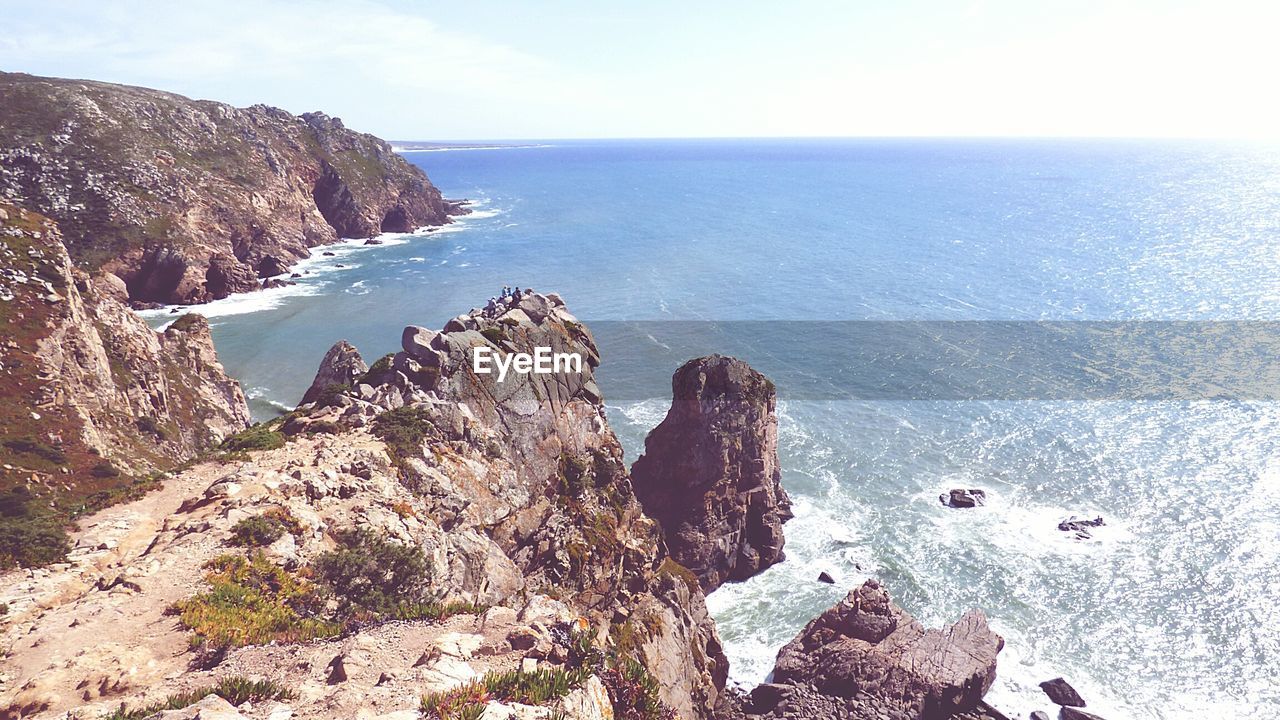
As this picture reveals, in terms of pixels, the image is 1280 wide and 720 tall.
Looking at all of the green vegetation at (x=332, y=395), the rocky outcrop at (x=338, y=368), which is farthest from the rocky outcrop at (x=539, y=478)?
the rocky outcrop at (x=338, y=368)

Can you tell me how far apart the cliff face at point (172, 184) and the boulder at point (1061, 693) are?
390 ft

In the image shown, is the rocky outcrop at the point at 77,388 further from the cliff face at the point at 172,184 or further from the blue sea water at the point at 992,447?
the cliff face at the point at 172,184

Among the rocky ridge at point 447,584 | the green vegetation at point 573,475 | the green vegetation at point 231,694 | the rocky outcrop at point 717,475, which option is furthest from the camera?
the rocky outcrop at point 717,475

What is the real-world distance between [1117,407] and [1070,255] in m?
77.5

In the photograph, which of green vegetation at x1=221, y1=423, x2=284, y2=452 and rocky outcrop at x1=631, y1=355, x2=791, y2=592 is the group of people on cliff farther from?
green vegetation at x1=221, y1=423, x2=284, y2=452

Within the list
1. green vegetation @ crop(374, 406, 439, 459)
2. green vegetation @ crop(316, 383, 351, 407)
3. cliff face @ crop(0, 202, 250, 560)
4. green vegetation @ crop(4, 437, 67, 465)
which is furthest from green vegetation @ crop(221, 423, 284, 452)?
green vegetation @ crop(4, 437, 67, 465)

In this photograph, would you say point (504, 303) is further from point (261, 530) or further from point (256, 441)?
point (261, 530)

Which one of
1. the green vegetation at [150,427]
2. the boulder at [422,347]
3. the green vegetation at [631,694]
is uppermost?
the boulder at [422,347]

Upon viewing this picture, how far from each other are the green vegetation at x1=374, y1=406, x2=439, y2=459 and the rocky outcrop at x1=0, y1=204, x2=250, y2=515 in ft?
46.9

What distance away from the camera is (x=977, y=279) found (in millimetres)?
114375

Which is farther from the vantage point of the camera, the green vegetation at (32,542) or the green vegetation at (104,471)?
the green vegetation at (104,471)

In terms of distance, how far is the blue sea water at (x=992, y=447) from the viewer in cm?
4134

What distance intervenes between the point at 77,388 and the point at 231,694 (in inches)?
1385

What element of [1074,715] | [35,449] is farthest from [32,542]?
[1074,715]
